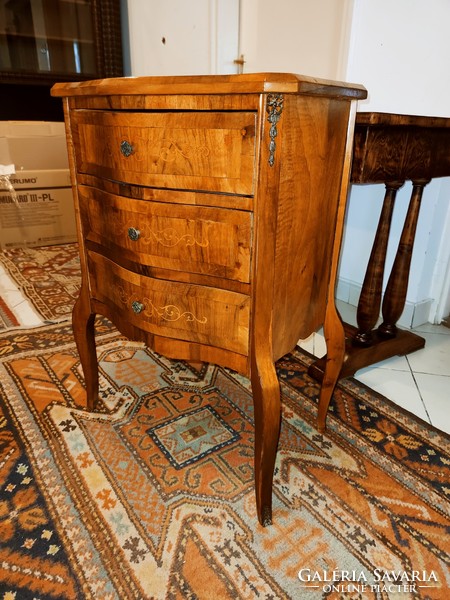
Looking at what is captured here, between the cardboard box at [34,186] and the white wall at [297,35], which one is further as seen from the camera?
the cardboard box at [34,186]

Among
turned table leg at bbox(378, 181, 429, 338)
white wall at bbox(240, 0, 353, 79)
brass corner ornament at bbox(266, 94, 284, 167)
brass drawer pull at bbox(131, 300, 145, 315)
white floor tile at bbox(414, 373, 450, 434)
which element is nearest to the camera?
brass corner ornament at bbox(266, 94, 284, 167)

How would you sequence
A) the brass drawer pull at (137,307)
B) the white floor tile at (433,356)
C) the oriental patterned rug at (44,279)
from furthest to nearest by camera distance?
the oriental patterned rug at (44,279), the white floor tile at (433,356), the brass drawer pull at (137,307)

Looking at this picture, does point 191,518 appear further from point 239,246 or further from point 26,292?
point 26,292

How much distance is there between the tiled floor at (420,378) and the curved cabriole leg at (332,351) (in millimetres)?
364

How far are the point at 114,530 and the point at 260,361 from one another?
51 cm

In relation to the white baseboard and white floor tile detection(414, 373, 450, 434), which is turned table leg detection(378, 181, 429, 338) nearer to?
white floor tile detection(414, 373, 450, 434)

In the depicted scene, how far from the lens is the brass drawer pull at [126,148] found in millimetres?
892

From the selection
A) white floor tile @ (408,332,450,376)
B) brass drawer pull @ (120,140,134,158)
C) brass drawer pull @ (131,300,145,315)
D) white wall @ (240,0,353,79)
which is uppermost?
white wall @ (240,0,353,79)

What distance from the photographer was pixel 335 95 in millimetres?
867

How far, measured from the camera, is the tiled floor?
143 centimetres

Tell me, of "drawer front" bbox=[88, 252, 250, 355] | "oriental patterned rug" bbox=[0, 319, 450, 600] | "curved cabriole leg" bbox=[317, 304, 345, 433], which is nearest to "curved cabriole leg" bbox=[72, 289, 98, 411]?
"oriental patterned rug" bbox=[0, 319, 450, 600]

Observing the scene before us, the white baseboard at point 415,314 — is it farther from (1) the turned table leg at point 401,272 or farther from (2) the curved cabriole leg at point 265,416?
(2) the curved cabriole leg at point 265,416

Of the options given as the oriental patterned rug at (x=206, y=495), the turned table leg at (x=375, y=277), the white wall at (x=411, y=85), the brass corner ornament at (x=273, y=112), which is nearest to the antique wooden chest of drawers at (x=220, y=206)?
the brass corner ornament at (x=273, y=112)

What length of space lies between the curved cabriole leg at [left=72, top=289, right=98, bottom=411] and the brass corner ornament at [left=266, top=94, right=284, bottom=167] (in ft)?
2.30
